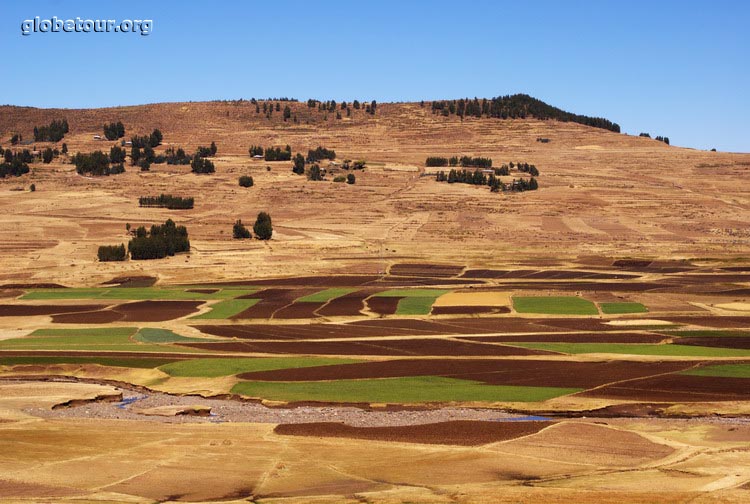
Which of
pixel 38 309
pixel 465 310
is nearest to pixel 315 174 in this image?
pixel 38 309

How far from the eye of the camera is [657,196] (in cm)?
16375

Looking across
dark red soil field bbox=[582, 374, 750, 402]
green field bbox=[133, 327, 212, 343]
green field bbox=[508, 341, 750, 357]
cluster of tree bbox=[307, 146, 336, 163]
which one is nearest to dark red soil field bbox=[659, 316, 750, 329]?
green field bbox=[508, 341, 750, 357]

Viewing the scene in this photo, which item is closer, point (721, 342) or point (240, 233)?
point (721, 342)

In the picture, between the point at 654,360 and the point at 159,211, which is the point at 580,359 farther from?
the point at 159,211

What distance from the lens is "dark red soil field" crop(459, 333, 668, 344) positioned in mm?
63656

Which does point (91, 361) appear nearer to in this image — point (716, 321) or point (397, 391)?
point (397, 391)

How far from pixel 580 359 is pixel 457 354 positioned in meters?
7.27

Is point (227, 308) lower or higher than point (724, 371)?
lower

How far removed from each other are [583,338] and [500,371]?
11.6m

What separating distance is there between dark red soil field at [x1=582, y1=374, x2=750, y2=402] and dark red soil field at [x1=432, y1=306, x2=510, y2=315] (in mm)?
24103

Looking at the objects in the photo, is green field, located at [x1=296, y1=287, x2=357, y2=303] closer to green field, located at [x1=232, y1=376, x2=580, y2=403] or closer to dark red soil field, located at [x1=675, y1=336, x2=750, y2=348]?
green field, located at [x1=232, y1=376, x2=580, y2=403]

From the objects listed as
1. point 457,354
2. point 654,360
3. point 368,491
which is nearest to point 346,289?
point 457,354

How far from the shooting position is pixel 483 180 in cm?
17525

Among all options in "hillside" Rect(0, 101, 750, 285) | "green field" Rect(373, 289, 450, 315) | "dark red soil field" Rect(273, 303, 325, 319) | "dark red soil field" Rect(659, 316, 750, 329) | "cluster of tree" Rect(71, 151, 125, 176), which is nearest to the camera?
"dark red soil field" Rect(659, 316, 750, 329)
